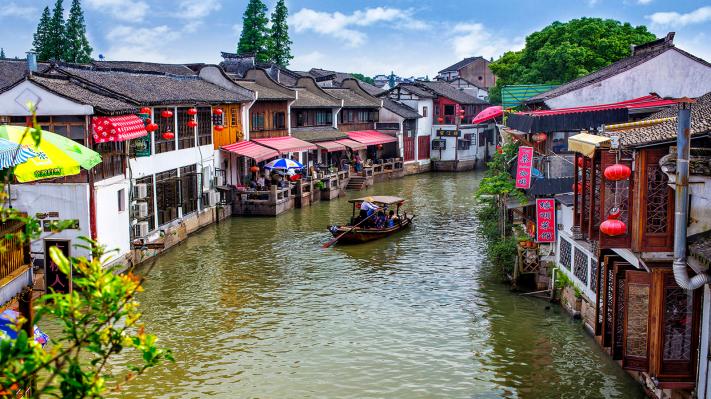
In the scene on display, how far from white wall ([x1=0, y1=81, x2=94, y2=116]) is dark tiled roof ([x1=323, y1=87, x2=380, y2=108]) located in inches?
1264

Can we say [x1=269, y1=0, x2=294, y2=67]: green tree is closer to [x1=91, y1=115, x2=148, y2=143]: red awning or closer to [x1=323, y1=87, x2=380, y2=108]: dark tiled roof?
[x1=323, y1=87, x2=380, y2=108]: dark tiled roof

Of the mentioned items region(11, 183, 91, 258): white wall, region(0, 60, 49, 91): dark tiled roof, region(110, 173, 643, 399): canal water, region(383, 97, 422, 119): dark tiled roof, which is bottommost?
region(110, 173, 643, 399): canal water

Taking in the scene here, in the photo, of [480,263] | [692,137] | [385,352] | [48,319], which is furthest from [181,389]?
[480,263]

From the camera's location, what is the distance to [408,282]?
22.9 metres

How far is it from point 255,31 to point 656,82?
Result: 51.5 meters

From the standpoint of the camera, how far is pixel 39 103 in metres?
21.5

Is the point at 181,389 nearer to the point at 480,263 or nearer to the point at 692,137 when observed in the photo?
the point at 692,137

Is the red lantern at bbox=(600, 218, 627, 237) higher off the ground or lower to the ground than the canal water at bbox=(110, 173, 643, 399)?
higher

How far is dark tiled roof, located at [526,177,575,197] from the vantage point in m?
19.5

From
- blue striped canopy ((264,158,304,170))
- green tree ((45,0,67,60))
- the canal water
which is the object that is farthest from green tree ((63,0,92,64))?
the canal water

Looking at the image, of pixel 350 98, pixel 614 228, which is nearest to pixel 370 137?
pixel 350 98

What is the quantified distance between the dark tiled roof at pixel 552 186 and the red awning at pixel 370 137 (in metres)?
32.4

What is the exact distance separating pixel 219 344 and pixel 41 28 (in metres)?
51.1

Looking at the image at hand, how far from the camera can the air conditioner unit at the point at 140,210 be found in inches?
993
